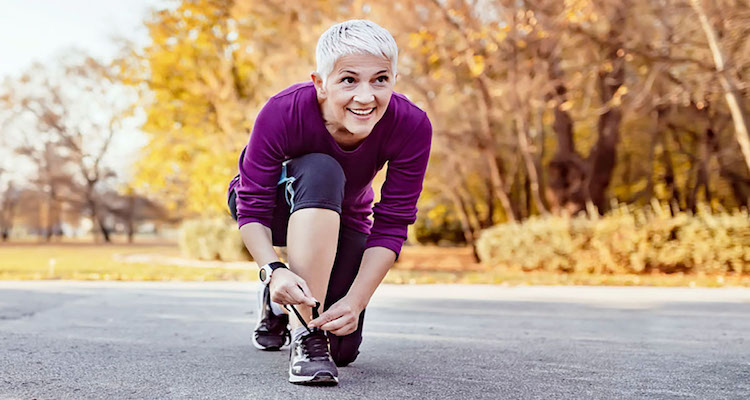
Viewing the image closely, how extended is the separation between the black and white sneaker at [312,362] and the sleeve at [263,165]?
0.47 m

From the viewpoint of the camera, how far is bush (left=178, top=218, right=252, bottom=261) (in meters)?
15.9

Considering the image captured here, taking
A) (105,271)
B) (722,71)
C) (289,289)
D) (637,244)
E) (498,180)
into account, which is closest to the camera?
(289,289)

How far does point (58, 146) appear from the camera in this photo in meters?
36.7

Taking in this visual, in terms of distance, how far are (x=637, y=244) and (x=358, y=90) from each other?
9931mm

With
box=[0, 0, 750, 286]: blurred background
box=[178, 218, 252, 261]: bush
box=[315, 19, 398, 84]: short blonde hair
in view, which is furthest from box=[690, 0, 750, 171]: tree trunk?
box=[178, 218, 252, 261]: bush

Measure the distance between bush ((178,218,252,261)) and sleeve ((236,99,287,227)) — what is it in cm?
1292

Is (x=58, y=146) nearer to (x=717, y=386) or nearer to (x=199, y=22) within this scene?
(x=199, y=22)

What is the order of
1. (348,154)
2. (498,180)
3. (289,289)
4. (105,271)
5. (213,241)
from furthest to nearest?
(213,241)
(498,180)
(105,271)
(348,154)
(289,289)

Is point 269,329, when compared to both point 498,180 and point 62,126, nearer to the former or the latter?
point 498,180

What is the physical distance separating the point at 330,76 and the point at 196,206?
14958 mm

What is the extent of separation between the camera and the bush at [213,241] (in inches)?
624

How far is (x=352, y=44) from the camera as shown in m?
2.37

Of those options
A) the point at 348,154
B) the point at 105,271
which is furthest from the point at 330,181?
the point at 105,271

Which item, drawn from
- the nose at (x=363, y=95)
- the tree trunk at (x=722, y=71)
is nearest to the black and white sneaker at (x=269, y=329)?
the nose at (x=363, y=95)
